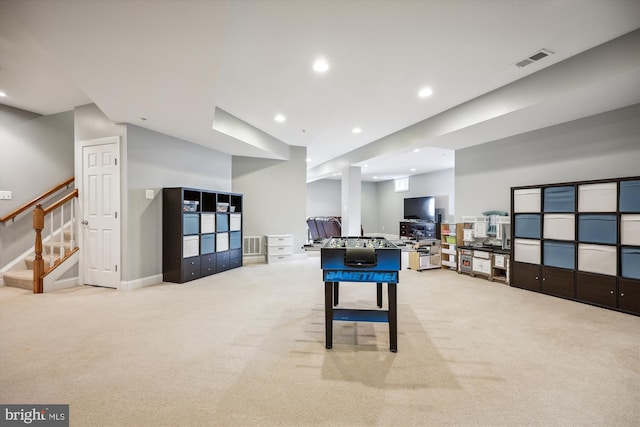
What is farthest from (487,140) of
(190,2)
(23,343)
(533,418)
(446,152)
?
(23,343)

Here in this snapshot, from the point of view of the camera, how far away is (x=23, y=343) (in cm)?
247

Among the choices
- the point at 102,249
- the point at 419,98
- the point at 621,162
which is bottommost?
the point at 102,249

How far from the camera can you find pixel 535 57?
3.12 meters

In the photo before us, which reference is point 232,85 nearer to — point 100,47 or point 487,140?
point 100,47

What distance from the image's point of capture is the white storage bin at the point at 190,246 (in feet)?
15.5

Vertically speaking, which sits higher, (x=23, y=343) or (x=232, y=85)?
(x=232, y=85)

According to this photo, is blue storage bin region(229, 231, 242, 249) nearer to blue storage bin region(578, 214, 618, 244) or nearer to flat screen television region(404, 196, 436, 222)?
blue storage bin region(578, 214, 618, 244)

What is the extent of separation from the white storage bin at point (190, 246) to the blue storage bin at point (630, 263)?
19.7ft

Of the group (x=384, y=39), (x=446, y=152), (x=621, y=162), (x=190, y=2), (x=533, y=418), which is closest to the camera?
(x=533, y=418)

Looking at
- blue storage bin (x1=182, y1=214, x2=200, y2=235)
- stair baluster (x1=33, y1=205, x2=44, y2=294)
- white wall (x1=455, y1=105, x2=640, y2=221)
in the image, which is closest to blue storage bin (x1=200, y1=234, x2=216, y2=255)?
blue storage bin (x1=182, y1=214, x2=200, y2=235)

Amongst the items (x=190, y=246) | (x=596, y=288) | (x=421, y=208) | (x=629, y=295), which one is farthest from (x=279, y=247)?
(x=421, y=208)

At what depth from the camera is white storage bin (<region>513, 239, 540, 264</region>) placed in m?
4.27

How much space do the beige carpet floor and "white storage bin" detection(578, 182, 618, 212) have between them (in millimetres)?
1273

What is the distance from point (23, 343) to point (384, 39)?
435 centimetres
